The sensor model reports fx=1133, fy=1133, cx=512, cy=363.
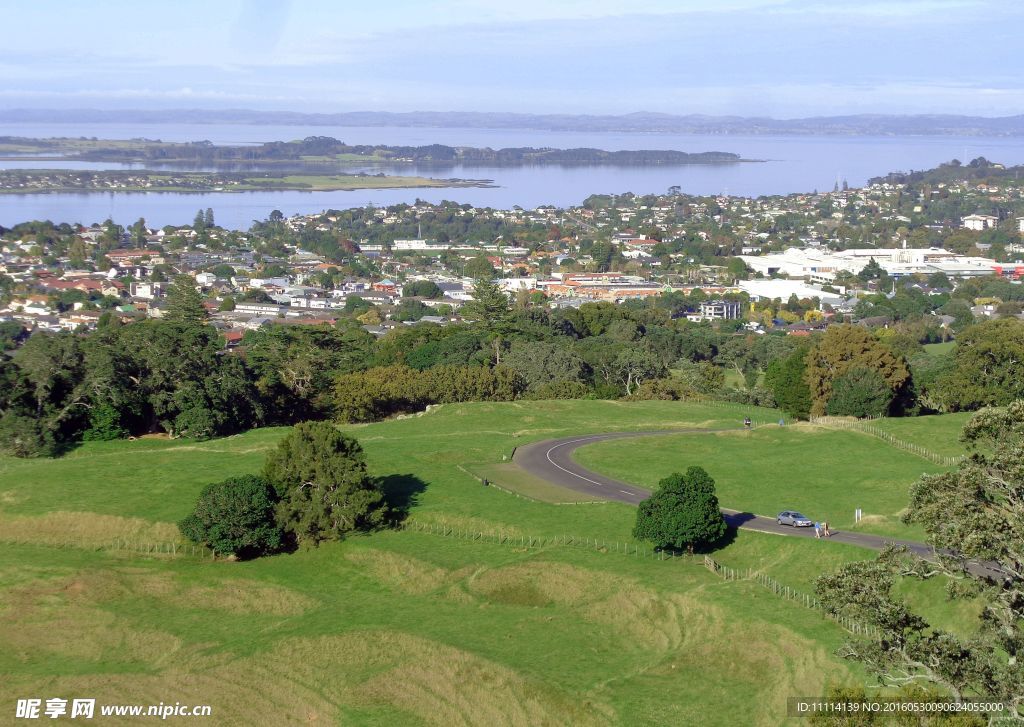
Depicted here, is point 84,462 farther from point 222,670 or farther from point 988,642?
point 988,642

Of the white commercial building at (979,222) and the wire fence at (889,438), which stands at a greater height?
the white commercial building at (979,222)

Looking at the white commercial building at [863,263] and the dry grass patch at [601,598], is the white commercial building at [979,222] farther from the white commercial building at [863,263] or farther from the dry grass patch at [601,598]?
the dry grass patch at [601,598]

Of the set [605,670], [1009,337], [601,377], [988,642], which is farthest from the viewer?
[601,377]

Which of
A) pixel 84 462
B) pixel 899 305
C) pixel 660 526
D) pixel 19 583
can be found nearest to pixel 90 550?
pixel 19 583

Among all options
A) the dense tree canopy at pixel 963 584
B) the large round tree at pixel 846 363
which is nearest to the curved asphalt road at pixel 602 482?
the large round tree at pixel 846 363

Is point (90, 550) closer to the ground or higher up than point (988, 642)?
closer to the ground

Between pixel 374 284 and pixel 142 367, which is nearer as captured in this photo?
pixel 142 367

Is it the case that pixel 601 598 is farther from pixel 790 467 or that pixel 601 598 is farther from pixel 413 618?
pixel 790 467
